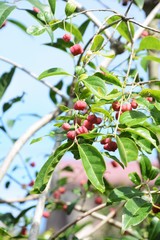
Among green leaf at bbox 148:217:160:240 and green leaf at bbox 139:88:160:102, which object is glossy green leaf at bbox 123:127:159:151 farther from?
green leaf at bbox 148:217:160:240

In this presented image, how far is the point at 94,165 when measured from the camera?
96 centimetres

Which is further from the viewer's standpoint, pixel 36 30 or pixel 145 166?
pixel 145 166

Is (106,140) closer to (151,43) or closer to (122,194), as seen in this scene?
(122,194)

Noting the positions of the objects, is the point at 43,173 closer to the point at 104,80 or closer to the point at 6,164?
the point at 104,80

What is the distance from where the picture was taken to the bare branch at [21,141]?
147 cm

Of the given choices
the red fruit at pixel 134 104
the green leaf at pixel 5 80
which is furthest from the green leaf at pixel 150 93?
the green leaf at pixel 5 80

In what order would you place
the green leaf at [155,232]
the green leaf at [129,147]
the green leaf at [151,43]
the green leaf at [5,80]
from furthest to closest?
the green leaf at [5,80] < the green leaf at [155,232] < the green leaf at [151,43] < the green leaf at [129,147]

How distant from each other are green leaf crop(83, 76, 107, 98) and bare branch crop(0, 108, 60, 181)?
0.50 meters

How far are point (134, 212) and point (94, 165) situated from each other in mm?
173

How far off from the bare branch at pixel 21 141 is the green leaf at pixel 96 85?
0.50 m

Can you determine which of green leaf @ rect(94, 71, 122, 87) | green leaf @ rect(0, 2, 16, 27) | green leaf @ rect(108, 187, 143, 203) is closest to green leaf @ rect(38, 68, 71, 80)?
green leaf @ rect(94, 71, 122, 87)

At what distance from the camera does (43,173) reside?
1011 mm

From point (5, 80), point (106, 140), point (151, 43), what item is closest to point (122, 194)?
point (106, 140)

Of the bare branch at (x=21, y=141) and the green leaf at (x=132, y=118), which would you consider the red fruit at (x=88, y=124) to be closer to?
the green leaf at (x=132, y=118)
